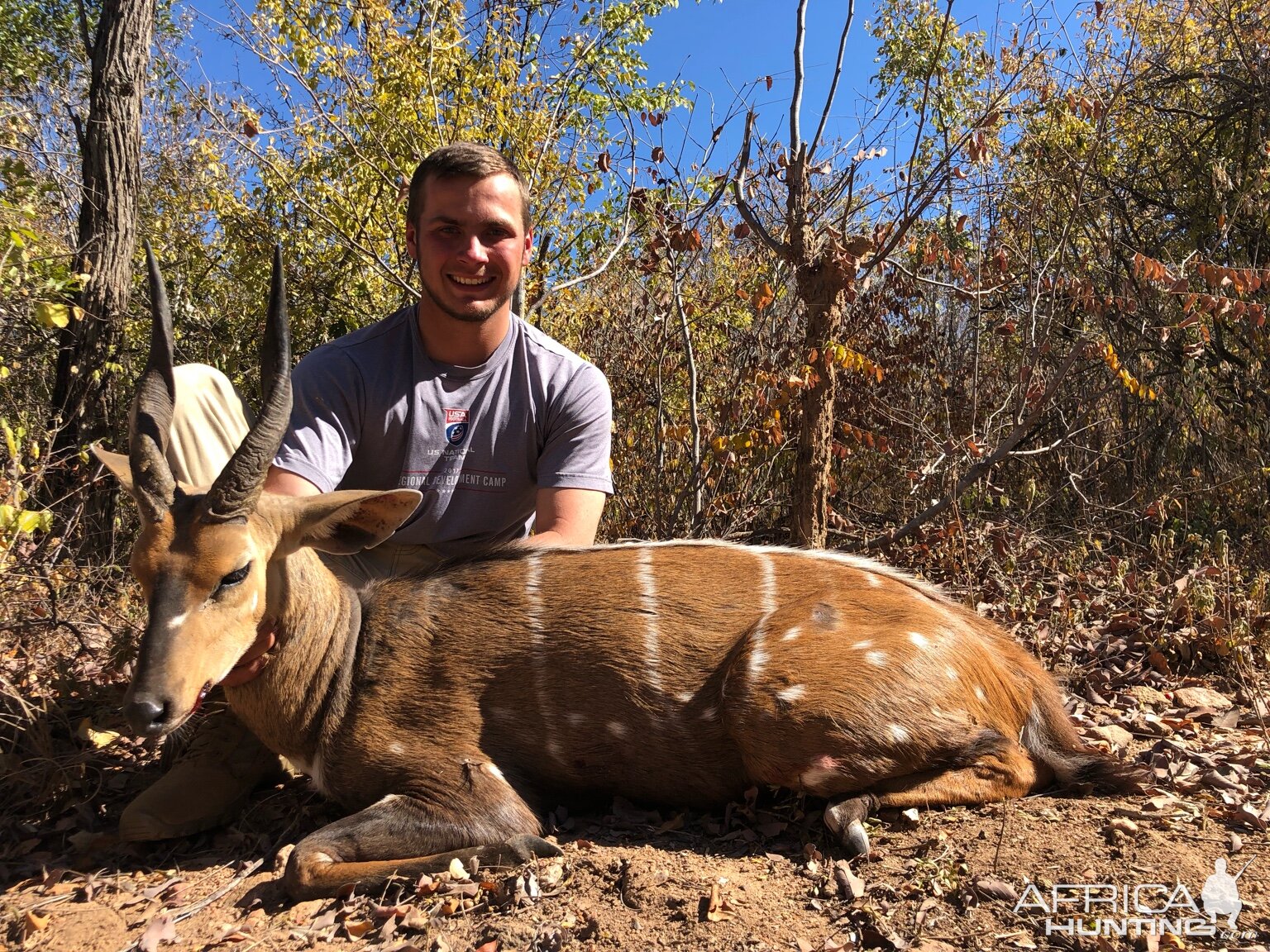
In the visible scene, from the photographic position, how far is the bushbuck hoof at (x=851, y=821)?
3.17m

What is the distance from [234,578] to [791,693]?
197 centimetres

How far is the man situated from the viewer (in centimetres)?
443

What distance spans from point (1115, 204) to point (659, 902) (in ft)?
26.0

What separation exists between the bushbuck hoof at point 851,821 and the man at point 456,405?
1704 mm

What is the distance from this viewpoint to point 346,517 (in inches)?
140

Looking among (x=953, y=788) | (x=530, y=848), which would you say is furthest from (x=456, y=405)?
(x=953, y=788)

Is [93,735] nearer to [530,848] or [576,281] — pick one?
[530,848]

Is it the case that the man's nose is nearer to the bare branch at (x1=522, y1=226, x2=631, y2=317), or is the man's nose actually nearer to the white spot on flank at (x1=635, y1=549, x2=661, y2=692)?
the white spot on flank at (x1=635, y1=549, x2=661, y2=692)

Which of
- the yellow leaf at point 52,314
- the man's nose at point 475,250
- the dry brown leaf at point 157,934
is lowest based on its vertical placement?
the dry brown leaf at point 157,934

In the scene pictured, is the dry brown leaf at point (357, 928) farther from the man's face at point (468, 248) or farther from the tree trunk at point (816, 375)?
the tree trunk at point (816, 375)

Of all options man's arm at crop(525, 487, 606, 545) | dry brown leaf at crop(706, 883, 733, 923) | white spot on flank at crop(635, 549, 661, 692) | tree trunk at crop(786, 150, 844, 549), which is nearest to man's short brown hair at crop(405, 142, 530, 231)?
man's arm at crop(525, 487, 606, 545)

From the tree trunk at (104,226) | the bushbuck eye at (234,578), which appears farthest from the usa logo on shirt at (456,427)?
the tree trunk at (104,226)

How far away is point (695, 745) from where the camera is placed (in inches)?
140

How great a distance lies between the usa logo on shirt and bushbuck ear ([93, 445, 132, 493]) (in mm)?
1375
